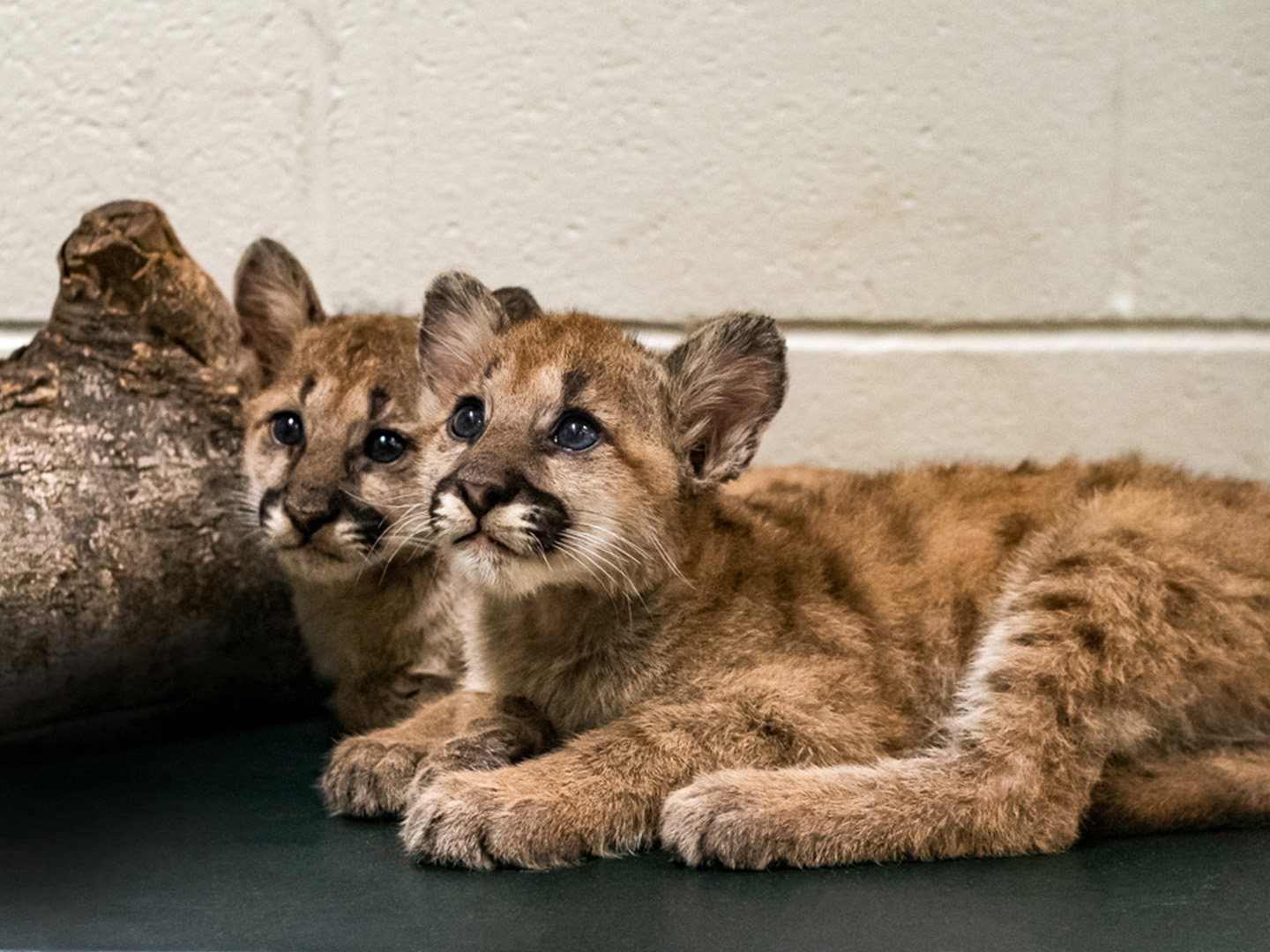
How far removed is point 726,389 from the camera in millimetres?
2496

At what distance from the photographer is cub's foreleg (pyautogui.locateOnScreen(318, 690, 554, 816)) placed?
2426 mm

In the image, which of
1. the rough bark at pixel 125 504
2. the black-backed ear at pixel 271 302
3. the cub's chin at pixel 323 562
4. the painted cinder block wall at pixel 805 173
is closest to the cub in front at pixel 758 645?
the cub's chin at pixel 323 562

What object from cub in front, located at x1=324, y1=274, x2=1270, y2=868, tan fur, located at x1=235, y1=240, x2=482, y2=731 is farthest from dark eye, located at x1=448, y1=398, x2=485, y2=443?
tan fur, located at x1=235, y1=240, x2=482, y2=731

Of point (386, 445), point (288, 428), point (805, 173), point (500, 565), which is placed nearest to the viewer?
point (500, 565)

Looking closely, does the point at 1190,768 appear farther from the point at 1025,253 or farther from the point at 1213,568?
the point at 1025,253

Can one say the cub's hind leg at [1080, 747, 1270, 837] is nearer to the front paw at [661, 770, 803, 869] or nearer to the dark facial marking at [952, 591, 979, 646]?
the dark facial marking at [952, 591, 979, 646]

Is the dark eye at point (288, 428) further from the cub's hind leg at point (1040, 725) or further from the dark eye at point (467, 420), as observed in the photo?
the cub's hind leg at point (1040, 725)

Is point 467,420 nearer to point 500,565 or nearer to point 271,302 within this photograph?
point 500,565

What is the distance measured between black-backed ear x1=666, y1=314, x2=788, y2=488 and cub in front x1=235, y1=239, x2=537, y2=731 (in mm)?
619

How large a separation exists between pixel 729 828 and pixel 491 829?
40 cm

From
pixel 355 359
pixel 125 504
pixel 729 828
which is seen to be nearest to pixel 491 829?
pixel 729 828

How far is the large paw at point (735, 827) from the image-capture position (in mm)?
2131

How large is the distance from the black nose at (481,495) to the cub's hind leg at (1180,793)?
1205 millimetres

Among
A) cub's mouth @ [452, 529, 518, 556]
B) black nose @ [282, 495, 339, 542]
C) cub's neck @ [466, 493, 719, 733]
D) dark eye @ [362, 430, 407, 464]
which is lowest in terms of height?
cub's neck @ [466, 493, 719, 733]
